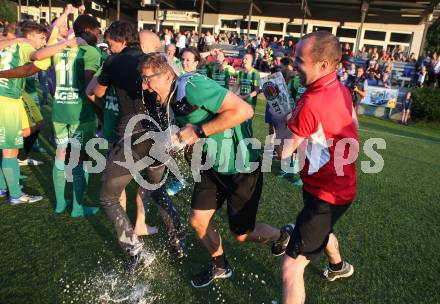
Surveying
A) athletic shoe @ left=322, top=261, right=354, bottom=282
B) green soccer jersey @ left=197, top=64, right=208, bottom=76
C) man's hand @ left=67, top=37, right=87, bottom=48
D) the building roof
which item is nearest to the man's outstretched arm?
man's hand @ left=67, top=37, right=87, bottom=48

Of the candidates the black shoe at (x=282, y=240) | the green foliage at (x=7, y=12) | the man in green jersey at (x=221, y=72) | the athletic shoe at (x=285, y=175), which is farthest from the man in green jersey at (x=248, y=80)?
the green foliage at (x=7, y=12)

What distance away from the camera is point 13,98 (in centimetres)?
427

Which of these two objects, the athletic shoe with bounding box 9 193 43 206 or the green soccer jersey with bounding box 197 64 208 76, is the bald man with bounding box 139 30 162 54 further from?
the green soccer jersey with bounding box 197 64 208 76

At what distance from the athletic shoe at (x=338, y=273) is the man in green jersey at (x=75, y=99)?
2.69 metres

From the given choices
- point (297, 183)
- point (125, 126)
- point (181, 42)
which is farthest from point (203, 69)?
point (181, 42)

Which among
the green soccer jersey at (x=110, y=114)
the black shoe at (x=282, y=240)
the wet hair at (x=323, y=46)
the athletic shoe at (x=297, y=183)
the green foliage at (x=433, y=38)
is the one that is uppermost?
the green foliage at (x=433, y=38)

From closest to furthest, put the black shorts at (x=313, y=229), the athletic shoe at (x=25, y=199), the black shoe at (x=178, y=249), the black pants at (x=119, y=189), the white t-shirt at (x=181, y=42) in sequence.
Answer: the black shorts at (x=313, y=229) → the black pants at (x=119, y=189) → the black shoe at (x=178, y=249) → the athletic shoe at (x=25, y=199) → the white t-shirt at (x=181, y=42)

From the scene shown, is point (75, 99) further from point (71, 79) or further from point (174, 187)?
point (174, 187)

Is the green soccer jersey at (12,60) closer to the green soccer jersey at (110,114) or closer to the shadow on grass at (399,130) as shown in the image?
the green soccer jersey at (110,114)

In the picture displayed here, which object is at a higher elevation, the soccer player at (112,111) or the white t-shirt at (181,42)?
the white t-shirt at (181,42)

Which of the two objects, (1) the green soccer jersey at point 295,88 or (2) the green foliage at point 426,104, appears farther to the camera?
(2) the green foliage at point 426,104

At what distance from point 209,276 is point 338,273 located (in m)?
1.14

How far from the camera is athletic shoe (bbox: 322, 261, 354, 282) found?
3.31 meters

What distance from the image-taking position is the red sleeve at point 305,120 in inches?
90.9
